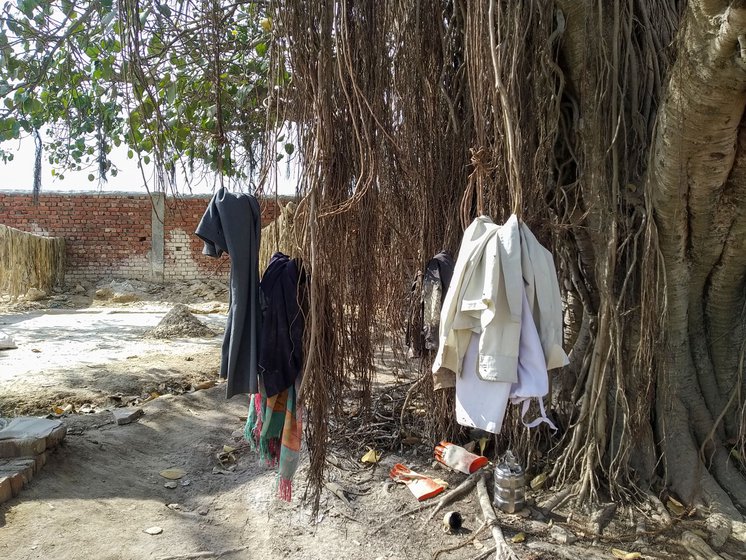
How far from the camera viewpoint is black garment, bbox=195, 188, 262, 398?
214cm

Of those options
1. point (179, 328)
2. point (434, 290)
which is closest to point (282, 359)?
point (434, 290)

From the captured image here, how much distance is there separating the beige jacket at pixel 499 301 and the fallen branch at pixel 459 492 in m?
1.47

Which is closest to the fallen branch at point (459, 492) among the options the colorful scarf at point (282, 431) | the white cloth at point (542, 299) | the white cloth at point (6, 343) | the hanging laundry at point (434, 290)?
the colorful scarf at point (282, 431)

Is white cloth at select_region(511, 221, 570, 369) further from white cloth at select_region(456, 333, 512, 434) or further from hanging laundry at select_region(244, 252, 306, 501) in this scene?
hanging laundry at select_region(244, 252, 306, 501)

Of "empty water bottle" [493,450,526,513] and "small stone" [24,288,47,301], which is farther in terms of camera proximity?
"small stone" [24,288,47,301]

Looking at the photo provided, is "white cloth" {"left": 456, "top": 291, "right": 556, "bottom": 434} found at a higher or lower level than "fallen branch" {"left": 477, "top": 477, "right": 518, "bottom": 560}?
higher

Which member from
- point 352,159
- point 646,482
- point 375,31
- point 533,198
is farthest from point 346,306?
point 646,482

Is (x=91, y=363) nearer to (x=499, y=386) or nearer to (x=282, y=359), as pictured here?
(x=282, y=359)

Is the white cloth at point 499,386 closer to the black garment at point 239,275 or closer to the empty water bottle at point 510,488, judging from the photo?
the black garment at point 239,275

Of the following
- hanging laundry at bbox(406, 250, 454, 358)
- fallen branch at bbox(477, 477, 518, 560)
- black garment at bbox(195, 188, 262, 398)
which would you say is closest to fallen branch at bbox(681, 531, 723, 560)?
fallen branch at bbox(477, 477, 518, 560)

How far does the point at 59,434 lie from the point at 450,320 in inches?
116

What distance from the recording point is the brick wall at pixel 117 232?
12.5 metres

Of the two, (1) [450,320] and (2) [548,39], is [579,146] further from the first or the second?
(1) [450,320]

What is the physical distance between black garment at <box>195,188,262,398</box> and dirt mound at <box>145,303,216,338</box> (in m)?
5.90
